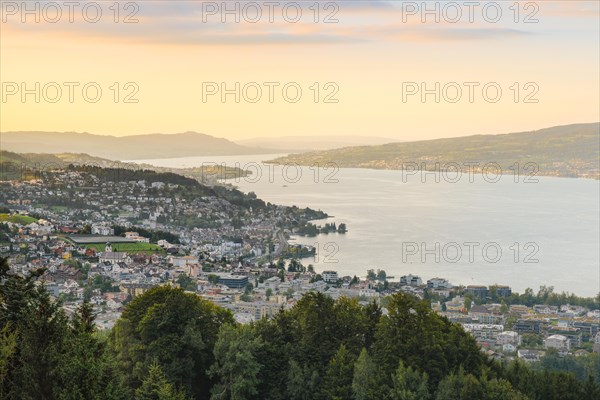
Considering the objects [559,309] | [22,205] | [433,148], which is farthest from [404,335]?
[433,148]

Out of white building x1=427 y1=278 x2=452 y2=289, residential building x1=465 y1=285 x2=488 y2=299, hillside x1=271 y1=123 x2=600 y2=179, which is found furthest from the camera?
hillside x1=271 y1=123 x2=600 y2=179

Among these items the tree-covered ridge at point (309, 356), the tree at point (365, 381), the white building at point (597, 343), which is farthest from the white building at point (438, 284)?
the tree at point (365, 381)

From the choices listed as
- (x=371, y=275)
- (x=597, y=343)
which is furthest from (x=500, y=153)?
(x=597, y=343)

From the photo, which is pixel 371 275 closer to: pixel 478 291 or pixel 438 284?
pixel 438 284

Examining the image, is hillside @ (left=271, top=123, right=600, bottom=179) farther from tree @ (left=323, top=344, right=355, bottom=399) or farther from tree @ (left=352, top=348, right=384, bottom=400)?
tree @ (left=352, top=348, right=384, bottom=400)

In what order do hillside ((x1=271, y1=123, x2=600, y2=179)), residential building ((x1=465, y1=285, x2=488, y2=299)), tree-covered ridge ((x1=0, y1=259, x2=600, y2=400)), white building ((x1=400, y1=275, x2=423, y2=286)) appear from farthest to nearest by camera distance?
hillside ((x1=271, y1=123, x2=600, y2=179)), white building ((x1=400, y1=275, x2=423, y2=286)), residential building ((x1=465, y1=285, x2=488, y2=299)), tree-covered ridge ((x1=0, y1=259, x2=600, y2=400))

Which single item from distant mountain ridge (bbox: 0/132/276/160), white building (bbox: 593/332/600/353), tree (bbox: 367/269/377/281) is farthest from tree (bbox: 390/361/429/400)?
distant mountain ridge (bbox: 0/132/276/160)

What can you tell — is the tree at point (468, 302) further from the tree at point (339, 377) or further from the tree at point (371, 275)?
the tree at point (339, 377)
